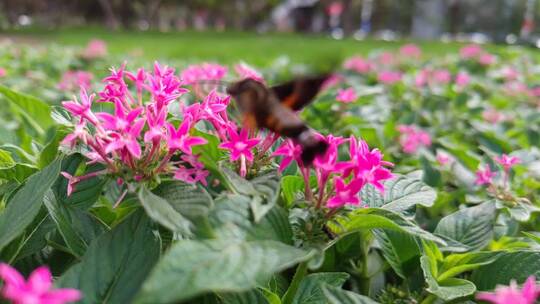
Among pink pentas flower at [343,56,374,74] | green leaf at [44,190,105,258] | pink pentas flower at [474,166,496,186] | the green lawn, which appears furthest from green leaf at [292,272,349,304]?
the green lawn

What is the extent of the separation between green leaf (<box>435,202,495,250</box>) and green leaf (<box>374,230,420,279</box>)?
0.37 feet

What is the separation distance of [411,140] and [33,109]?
1.16 meters

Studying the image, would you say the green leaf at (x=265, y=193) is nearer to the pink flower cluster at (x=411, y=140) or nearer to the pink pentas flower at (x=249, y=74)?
the pink pentas flower at (x=249, y=74)

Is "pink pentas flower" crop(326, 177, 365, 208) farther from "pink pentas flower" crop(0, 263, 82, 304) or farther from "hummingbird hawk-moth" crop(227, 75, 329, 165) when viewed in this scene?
"pink pentas flower" crop(0, 263, 82, 304)

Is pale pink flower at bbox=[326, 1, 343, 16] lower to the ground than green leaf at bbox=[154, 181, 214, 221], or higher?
lower

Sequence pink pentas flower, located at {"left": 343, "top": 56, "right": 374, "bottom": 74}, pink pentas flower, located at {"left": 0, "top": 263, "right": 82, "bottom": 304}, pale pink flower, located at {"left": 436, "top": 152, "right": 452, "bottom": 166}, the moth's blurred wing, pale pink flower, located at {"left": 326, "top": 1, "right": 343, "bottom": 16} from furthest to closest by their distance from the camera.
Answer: pale pink flower, located at {"left": 326, "top": 1, "right": 343, "bottom": 16}, pink pentas flower, located at {"left": 343, "top": 56, "right": 374, "bottom": 74}, pale pink flower, located at {"left": 436, "top": 152, "right": 452, "bottom": 166}, the moth's blurred wing, pink pentas flower, located at {"left": 0, "top": 263, "right": 82, "bottom": 304}

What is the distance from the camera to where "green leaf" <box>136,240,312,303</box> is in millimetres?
600

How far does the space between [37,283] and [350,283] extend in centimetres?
73

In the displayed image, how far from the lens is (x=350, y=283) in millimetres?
1165

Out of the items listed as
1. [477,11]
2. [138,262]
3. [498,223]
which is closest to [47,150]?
[138,262]

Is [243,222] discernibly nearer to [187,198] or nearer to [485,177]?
[187,198]

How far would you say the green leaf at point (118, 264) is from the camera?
744 millimetres

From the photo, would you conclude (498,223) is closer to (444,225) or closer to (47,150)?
(444,225)

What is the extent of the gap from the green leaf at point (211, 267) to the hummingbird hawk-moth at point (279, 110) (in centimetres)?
14
